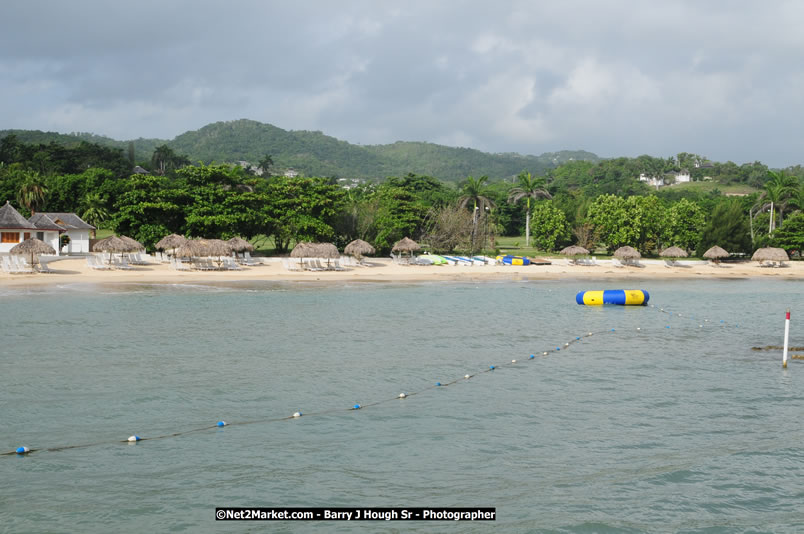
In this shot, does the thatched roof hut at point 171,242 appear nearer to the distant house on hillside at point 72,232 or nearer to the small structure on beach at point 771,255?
the distant house on hillside at point 72,232

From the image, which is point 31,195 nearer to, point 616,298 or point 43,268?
point 43,268

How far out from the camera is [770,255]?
172 feet

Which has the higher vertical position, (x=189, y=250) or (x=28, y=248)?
(x=28, y=248)

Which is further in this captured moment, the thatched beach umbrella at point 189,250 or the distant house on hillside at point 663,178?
the distant house on hillside at point 663,178

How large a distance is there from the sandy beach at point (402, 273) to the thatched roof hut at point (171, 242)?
4.37ft

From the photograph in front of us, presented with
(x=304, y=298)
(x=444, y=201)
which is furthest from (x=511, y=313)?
(x=444, y=201)

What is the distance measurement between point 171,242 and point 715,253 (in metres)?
41.1

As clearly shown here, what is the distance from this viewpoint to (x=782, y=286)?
4219 centimetres

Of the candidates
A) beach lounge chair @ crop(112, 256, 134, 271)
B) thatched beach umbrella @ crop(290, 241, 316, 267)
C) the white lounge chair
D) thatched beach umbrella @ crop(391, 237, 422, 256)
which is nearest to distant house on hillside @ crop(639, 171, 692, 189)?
thatched beach umbrella @ crop(391, 237, 422, 256)

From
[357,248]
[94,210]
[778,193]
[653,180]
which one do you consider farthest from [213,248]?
[653,180]

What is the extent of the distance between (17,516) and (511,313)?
69.8 feet

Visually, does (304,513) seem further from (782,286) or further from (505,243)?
(505,243)

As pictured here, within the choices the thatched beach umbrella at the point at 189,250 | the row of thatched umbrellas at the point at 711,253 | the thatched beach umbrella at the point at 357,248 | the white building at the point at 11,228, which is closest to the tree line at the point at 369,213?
the thatched beach umbrella at the point at 357,248

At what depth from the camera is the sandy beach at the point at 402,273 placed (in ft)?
120
